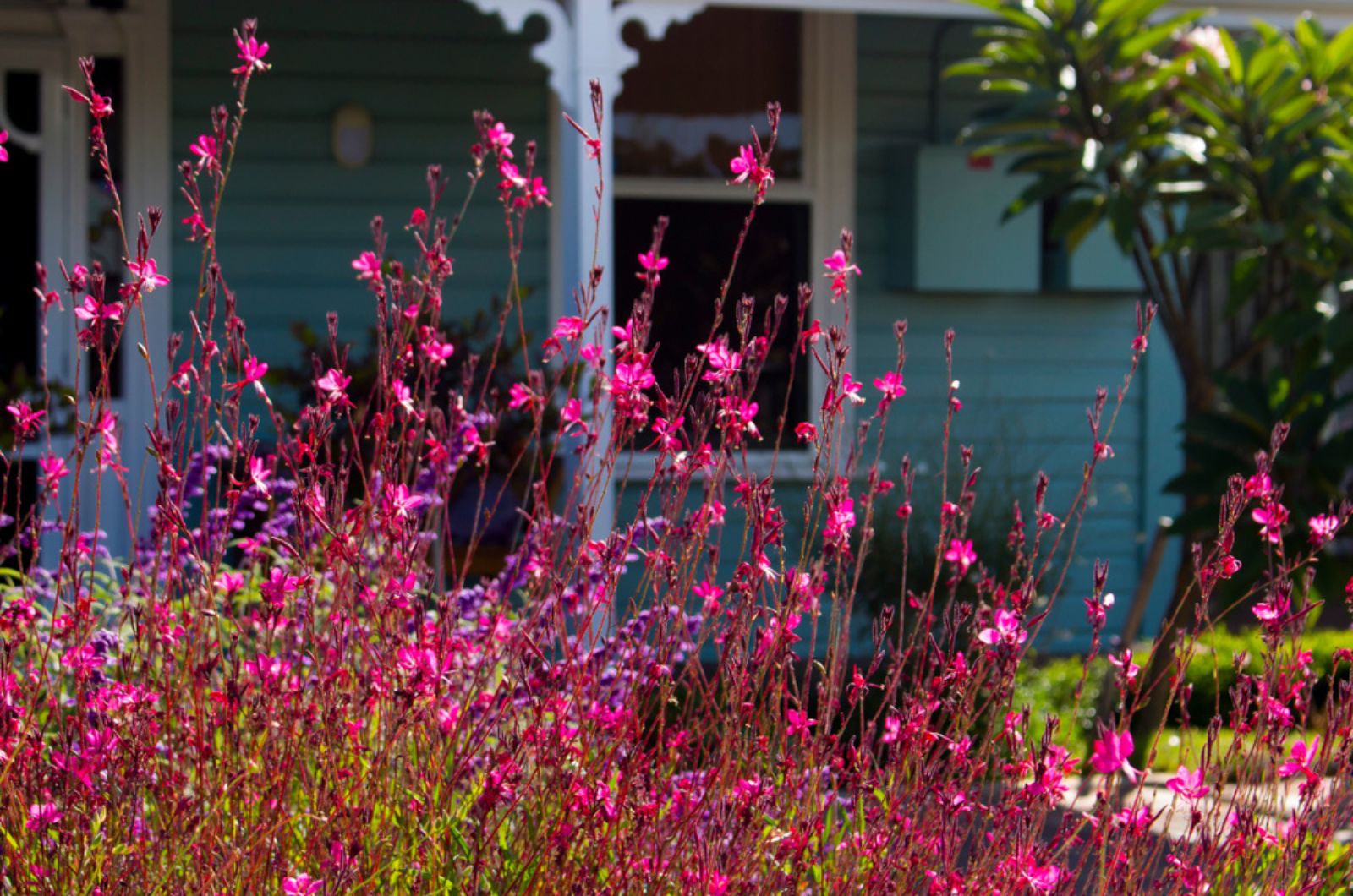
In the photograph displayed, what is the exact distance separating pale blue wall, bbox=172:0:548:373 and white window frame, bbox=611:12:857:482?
0.78 meters

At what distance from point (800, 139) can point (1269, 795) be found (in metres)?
4.83

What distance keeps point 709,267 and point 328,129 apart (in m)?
1.63

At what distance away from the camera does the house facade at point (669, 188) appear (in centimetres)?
596

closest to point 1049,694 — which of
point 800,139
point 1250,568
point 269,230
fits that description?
point 1250,568

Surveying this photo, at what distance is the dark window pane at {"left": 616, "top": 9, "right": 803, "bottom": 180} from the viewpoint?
6.49 m

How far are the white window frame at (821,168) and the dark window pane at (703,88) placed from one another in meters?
0.06

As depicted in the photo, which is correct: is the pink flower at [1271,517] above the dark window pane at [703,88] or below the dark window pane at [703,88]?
below

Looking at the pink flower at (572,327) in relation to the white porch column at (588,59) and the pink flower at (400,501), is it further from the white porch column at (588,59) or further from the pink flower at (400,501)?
the white porch column at (588,59)

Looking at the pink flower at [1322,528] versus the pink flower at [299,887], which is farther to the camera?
the pink flower at [1322,528]

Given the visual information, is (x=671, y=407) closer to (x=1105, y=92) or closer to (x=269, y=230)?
(x=1105, y=92)

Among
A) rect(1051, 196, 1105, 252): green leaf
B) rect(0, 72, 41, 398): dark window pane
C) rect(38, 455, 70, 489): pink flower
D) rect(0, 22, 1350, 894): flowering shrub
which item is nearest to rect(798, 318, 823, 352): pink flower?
rect(0, 22, 1350, 894): flowering shrub

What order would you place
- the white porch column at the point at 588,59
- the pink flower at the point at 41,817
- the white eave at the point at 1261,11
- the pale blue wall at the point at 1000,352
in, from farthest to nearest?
the pale blue wall at the point at 1000,352 → the white eave at the point at 1261,11 → the white porch column at the point at 588,59 → the pink flower at the point at 41,817

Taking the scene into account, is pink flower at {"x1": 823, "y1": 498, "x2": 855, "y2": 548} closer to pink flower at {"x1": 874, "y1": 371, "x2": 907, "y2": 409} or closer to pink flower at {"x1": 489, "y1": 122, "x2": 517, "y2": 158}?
pink flower at {"x1": 874, "y1": 371, "x2": 907, "y2": 409}

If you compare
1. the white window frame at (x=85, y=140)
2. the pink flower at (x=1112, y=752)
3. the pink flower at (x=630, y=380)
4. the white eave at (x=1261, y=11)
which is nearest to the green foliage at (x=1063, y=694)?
the white eave at (x=1261, y=11)
